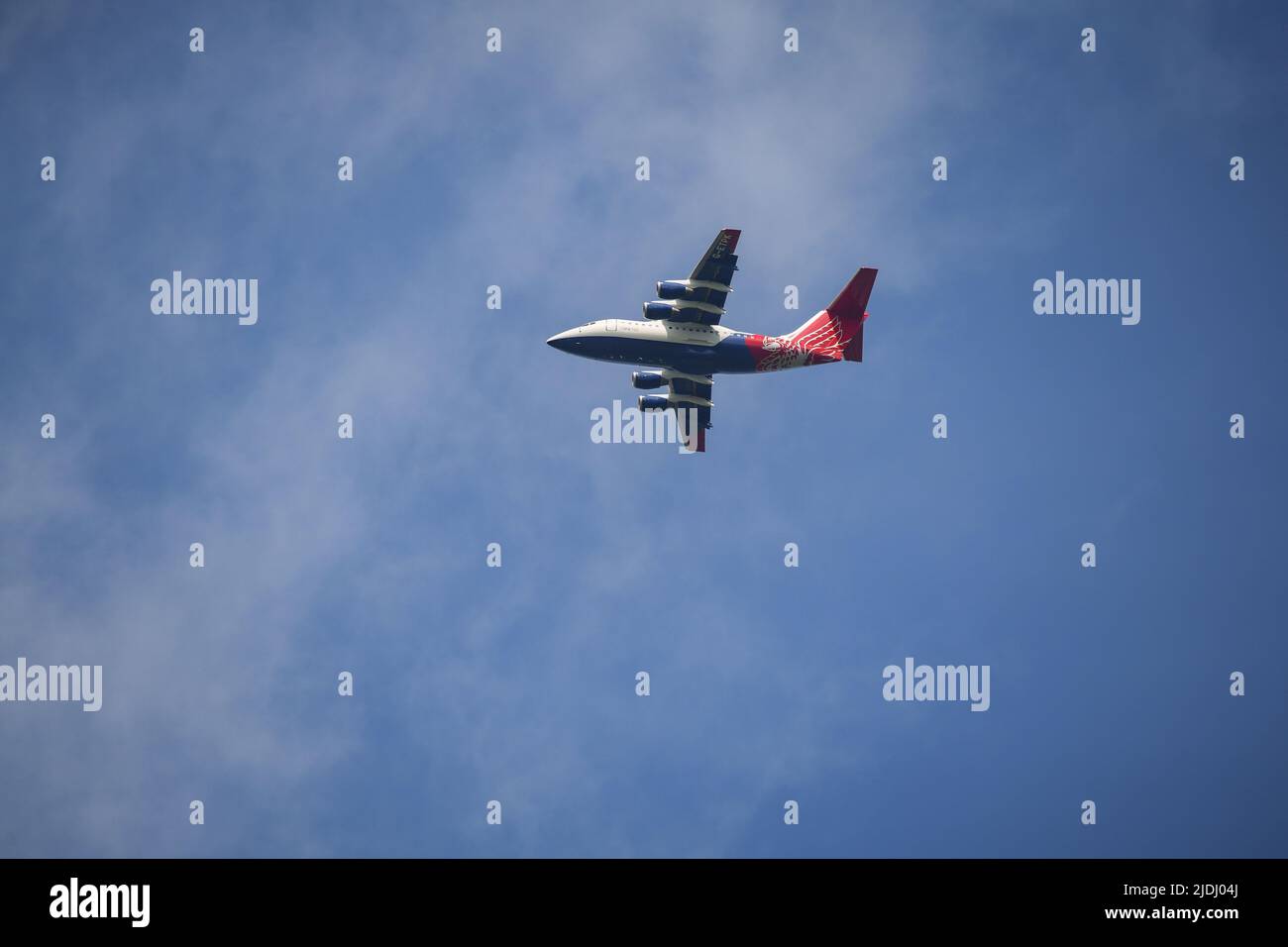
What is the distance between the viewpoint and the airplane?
256ft

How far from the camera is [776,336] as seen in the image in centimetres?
8025

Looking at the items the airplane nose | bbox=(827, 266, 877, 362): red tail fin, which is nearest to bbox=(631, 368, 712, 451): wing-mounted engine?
the airplane nose

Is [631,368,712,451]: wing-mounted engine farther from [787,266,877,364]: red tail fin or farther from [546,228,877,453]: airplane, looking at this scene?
[787,266,877,364]: red tail fin

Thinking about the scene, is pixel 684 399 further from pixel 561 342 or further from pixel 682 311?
pixel 561 342

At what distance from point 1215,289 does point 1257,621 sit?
3855cm

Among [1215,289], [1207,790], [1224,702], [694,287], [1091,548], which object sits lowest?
[1207,790]

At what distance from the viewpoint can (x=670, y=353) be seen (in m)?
78.9

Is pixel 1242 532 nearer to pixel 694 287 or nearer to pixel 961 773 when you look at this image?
pixel 961 773

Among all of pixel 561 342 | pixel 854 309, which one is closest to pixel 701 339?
pixel 561 342

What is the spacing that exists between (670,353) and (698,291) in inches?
156

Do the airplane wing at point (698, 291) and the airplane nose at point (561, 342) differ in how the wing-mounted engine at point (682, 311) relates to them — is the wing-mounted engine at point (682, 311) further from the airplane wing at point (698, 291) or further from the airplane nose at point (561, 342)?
the airplane nose at point (561, 342)

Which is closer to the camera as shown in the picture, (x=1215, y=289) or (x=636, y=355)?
(x=636, y=355)
